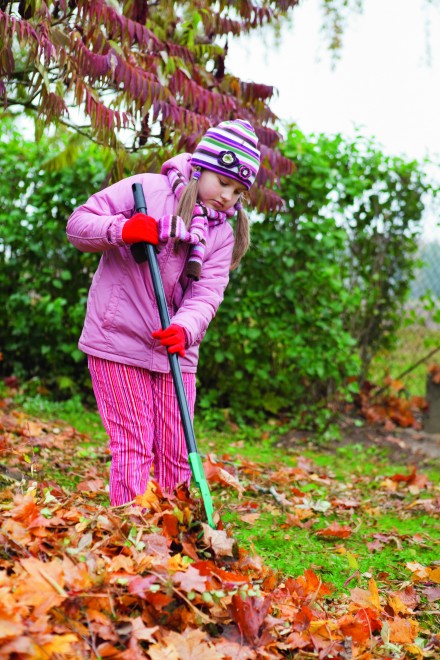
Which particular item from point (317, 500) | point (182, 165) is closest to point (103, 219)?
point (182, 165)

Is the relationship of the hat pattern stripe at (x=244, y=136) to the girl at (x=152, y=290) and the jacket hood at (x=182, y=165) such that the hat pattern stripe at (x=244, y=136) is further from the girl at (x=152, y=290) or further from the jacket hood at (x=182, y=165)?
the jacket hood at (x=182, y=165)

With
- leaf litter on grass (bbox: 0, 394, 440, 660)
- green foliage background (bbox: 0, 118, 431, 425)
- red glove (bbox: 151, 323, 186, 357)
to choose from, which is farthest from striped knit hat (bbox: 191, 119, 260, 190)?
green foliage background (bbox: 0, 118, 431, 425)

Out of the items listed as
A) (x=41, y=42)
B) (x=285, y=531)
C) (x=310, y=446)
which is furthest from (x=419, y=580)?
(x=310, y=446)

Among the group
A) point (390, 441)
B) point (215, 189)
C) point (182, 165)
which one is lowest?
point (390, 441)

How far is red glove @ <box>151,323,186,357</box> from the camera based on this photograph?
2760 mm

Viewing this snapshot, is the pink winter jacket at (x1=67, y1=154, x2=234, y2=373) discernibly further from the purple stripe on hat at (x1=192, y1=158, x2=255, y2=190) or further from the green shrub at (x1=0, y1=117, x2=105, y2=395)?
the green shrub at (x1=0, y1=117, x2=105, y2=395)

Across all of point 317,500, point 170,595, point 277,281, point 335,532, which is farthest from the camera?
point 277,281

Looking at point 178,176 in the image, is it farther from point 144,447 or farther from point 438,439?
point 438,439

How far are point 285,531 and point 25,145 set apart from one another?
195 inches

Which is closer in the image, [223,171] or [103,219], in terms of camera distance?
[103,219]

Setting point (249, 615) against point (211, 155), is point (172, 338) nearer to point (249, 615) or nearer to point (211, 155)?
point (211, 155)

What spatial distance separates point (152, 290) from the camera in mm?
3000

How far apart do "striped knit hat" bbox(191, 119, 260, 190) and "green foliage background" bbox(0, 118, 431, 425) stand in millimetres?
2993

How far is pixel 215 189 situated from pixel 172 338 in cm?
70
